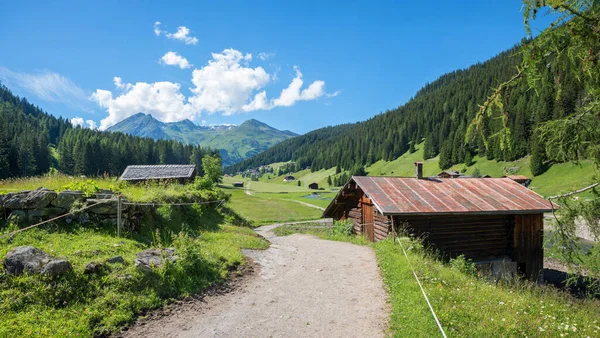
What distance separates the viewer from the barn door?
2191cm

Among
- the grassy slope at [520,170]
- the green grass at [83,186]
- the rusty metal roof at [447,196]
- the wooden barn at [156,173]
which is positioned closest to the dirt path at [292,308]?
the green grass at [83,186]

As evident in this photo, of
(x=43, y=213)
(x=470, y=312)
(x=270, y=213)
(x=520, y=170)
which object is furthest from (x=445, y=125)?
(x=43, y=213)

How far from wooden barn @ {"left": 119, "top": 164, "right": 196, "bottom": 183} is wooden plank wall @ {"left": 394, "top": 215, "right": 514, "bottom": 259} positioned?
27667mm

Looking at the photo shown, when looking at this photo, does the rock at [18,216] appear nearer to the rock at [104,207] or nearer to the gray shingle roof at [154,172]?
the rock at [104,207]

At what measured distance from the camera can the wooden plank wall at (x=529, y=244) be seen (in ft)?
69.3

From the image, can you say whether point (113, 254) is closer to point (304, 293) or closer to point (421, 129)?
point (304, 293)

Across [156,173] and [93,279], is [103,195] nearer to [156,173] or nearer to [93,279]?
[93,279]

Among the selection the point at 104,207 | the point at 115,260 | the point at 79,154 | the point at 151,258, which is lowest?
the point at 151,258

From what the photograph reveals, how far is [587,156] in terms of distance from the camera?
292 inches

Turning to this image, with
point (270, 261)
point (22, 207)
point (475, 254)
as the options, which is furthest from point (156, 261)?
point (475, 254)

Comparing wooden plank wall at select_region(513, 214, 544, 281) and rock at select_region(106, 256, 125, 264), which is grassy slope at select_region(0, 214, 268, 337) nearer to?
rock at select_region(106, 256, 125, 264)

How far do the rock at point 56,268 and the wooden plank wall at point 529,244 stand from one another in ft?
80.4

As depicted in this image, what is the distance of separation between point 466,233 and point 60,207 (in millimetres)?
21601

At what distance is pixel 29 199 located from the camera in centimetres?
952
